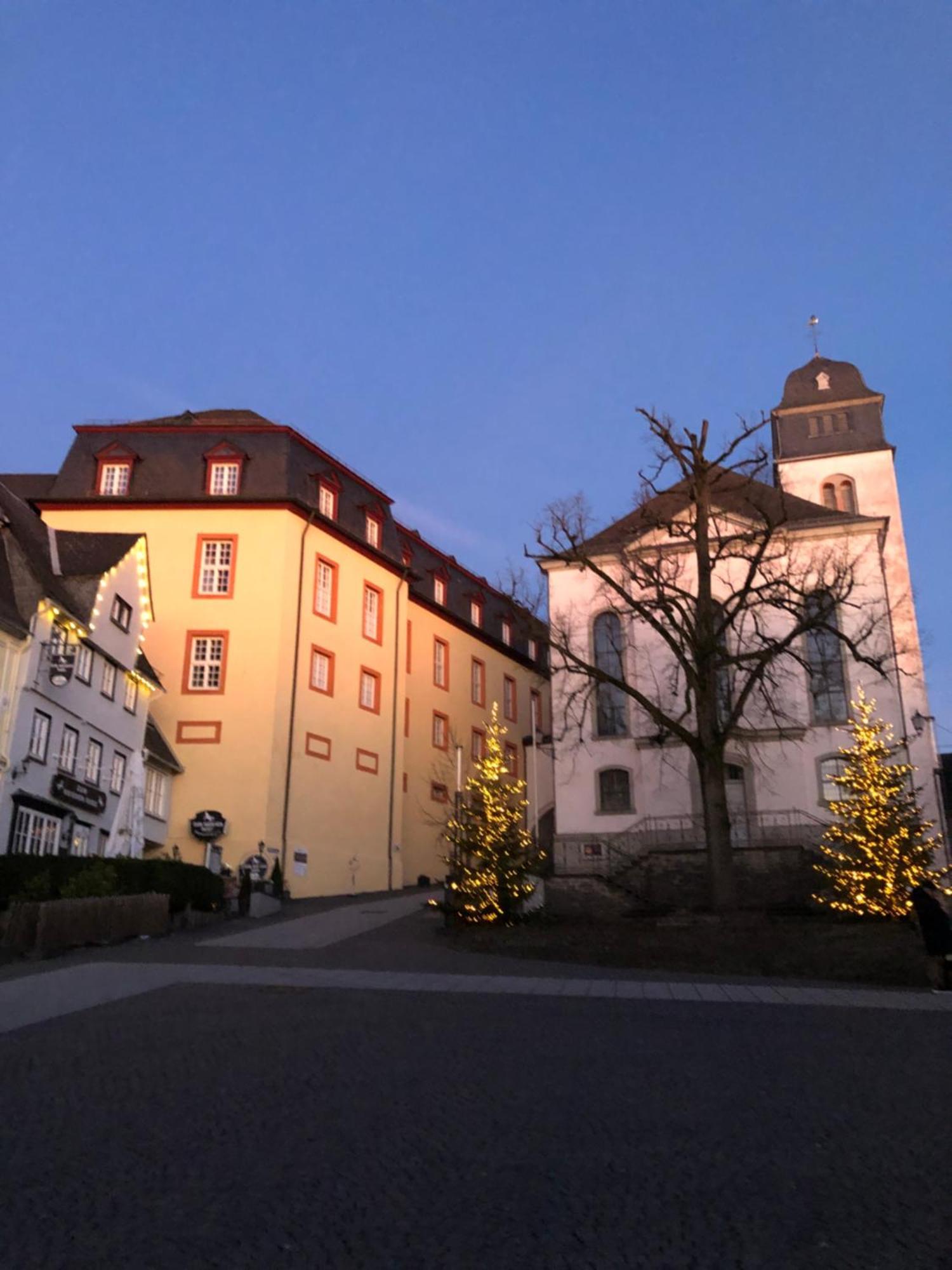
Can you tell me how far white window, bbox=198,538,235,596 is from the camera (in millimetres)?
A: 38719

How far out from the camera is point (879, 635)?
37.5 meters

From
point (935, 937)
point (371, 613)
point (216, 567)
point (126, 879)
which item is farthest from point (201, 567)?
point (935, 937)

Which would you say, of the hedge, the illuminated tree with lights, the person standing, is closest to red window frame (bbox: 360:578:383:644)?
the hedge

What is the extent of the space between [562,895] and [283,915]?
25.7 ft

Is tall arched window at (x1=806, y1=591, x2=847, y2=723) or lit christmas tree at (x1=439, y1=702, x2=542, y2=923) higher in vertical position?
tall arched window at (x1=806, y1=591, x2=847, y2=723)

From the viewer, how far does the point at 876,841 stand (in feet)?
74.8

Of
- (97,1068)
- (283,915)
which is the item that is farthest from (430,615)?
(97,1068)

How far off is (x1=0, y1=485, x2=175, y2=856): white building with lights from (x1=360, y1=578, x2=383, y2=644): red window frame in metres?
9.76

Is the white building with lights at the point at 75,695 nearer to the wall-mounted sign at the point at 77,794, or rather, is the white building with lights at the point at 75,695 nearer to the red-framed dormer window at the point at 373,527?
the wall-mounted sign at the point at 77,794

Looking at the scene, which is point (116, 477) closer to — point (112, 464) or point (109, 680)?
point (112, 464)

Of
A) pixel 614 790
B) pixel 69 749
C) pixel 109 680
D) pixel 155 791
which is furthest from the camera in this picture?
pixel 614 790

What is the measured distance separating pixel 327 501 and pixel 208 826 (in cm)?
1353

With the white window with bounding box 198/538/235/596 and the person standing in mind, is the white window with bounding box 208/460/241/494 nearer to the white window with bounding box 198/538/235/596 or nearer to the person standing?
the white window with bounding box 198/538/235/596

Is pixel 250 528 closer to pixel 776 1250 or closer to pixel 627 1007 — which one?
pixel 627 1007
